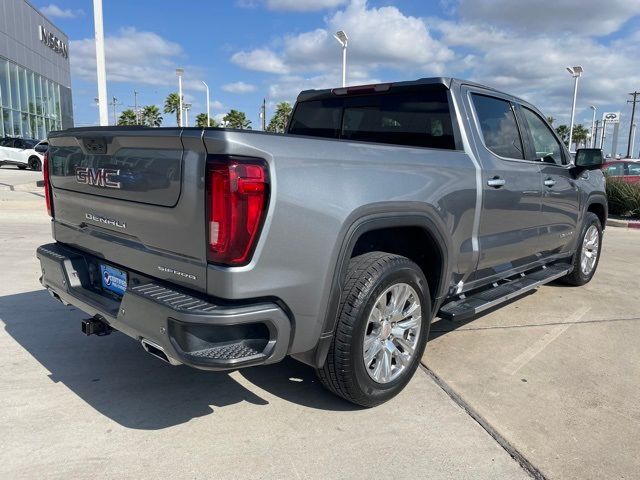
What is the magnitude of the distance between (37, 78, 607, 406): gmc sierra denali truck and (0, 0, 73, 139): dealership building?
105 feet

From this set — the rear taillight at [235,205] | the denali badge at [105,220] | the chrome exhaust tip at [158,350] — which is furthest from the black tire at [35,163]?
the rear taillight at [235,205]

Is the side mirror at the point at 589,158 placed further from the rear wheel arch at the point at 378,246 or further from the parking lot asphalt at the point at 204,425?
the parking lot asphalt at the point at 204,425

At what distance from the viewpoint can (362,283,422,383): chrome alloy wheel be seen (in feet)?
10.0

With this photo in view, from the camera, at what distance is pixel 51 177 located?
3.53 meters

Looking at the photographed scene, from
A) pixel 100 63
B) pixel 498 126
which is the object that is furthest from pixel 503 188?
pixel 100 63

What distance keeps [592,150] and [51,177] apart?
4.74m

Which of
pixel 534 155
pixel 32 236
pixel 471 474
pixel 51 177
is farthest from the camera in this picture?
pixel 32 236

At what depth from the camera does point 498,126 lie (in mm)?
4195

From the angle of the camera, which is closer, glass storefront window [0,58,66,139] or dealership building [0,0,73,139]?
glass storefront window [0,58,66,139]

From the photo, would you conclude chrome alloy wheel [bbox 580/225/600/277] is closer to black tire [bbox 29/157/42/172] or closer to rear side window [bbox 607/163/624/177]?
rear side window [bbox 607/163/624/177]

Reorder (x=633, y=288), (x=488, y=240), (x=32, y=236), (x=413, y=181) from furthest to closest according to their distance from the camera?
(x=32, y=236), (x=633, y=288), (x=488, y=240), (x=413, y=181)

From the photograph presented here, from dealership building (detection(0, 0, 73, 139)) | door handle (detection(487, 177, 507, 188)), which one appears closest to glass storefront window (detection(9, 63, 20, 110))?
dealership building (detection(0, 0, 73, 139))

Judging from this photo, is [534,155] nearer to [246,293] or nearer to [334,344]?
[334,344]

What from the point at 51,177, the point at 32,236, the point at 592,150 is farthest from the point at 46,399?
the point at 32,236
